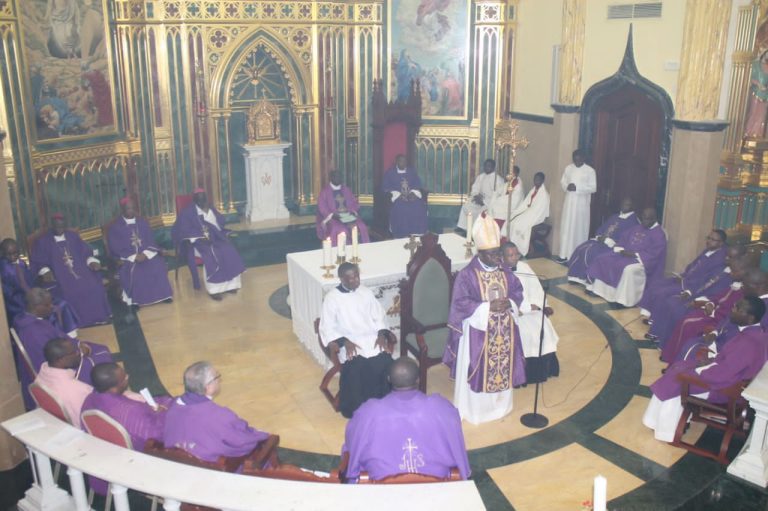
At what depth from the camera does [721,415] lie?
6.11 meters

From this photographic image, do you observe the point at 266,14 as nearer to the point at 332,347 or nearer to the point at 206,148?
the point at 206,148

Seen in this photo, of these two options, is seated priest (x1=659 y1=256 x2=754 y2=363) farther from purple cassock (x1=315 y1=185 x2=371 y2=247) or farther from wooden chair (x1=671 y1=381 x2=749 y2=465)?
purple cassock (x1=315 y1=185 x2=371 y2=247)

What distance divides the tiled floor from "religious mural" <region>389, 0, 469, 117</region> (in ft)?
16.7

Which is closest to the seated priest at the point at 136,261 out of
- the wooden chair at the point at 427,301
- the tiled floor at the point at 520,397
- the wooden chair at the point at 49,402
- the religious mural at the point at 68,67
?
the tiled floor at the point at 520,397

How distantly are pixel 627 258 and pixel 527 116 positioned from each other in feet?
14.4

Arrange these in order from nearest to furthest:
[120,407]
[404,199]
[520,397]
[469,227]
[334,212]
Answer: [120,407], [520,397], [469,227], [334,212], [404,199]

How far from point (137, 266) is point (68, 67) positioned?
344 centimetres

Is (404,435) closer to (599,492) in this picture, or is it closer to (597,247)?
(599,492)

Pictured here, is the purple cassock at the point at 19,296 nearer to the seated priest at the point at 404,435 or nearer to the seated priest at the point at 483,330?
the seated priest at the point at 483,330

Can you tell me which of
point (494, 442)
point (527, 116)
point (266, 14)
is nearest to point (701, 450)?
point (494, 442)

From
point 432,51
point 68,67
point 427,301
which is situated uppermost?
point 432,51

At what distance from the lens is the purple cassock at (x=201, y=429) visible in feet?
14.7

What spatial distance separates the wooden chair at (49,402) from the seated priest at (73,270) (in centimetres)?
417

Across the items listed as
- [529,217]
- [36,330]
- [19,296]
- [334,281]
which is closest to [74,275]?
[19,296]
